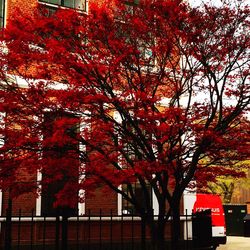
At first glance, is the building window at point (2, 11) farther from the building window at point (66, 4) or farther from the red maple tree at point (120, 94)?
the red maple tree at point (120, 94)

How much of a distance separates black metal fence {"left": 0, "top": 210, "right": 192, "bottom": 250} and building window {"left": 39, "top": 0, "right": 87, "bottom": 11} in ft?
21.9

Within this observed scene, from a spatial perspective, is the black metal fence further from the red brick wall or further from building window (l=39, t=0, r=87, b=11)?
building window (l=39, t=0, r=87, b=11)

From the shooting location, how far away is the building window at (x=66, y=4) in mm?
14836

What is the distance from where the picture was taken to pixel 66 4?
50.4 ft

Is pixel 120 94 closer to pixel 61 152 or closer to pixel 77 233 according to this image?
pixel 61 152

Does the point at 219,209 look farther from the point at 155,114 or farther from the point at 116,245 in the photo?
the point at 155,114

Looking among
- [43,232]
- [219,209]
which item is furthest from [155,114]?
[219,209]

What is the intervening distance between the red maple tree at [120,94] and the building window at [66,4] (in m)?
4.59

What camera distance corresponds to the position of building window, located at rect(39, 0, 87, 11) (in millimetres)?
14836

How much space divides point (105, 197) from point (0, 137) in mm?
5756

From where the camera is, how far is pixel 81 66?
9.00 metres

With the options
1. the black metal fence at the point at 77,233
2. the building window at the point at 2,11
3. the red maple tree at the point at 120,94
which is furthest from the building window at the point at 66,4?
the black metal fence at the point at 77,233

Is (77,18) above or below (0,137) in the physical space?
above

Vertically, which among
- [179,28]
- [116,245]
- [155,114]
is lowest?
[116,245]
